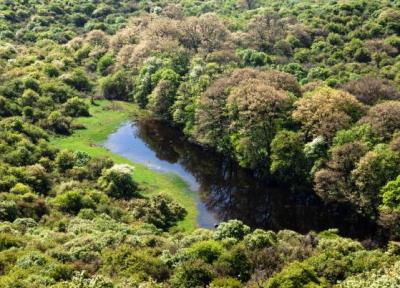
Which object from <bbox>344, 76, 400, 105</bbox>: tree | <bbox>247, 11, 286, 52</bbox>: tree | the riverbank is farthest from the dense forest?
the riverbank

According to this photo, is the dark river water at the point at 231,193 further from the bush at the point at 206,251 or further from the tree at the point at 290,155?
the bush at the point at 206,251

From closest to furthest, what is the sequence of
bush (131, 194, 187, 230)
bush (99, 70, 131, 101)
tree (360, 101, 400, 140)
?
1. bush (131, 194, 187, 230)
2. tree (360, 101, 400, 140)
3. bush (99, 70, 131, 101)

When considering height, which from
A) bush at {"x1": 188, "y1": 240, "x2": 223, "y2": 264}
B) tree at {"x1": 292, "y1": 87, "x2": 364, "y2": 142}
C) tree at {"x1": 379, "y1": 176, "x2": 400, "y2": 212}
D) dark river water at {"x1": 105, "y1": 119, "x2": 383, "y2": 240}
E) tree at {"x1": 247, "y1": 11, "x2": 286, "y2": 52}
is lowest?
dark river water at {"x1": 105, "y1": 119, "x2": 383, "y2": 240}

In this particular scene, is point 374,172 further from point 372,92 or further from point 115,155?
point 115,155

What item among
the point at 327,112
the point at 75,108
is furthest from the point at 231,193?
the point at 75,108

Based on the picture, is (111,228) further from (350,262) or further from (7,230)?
(350,262)

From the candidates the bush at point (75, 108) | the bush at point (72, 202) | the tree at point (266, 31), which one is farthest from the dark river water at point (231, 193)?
the tree at point (266, 31)

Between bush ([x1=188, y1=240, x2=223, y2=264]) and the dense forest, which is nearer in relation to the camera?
the dense forest

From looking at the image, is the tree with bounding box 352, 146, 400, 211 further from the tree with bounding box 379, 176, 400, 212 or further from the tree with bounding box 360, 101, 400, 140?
the tree with bounding box 360, 101, 400, 140
